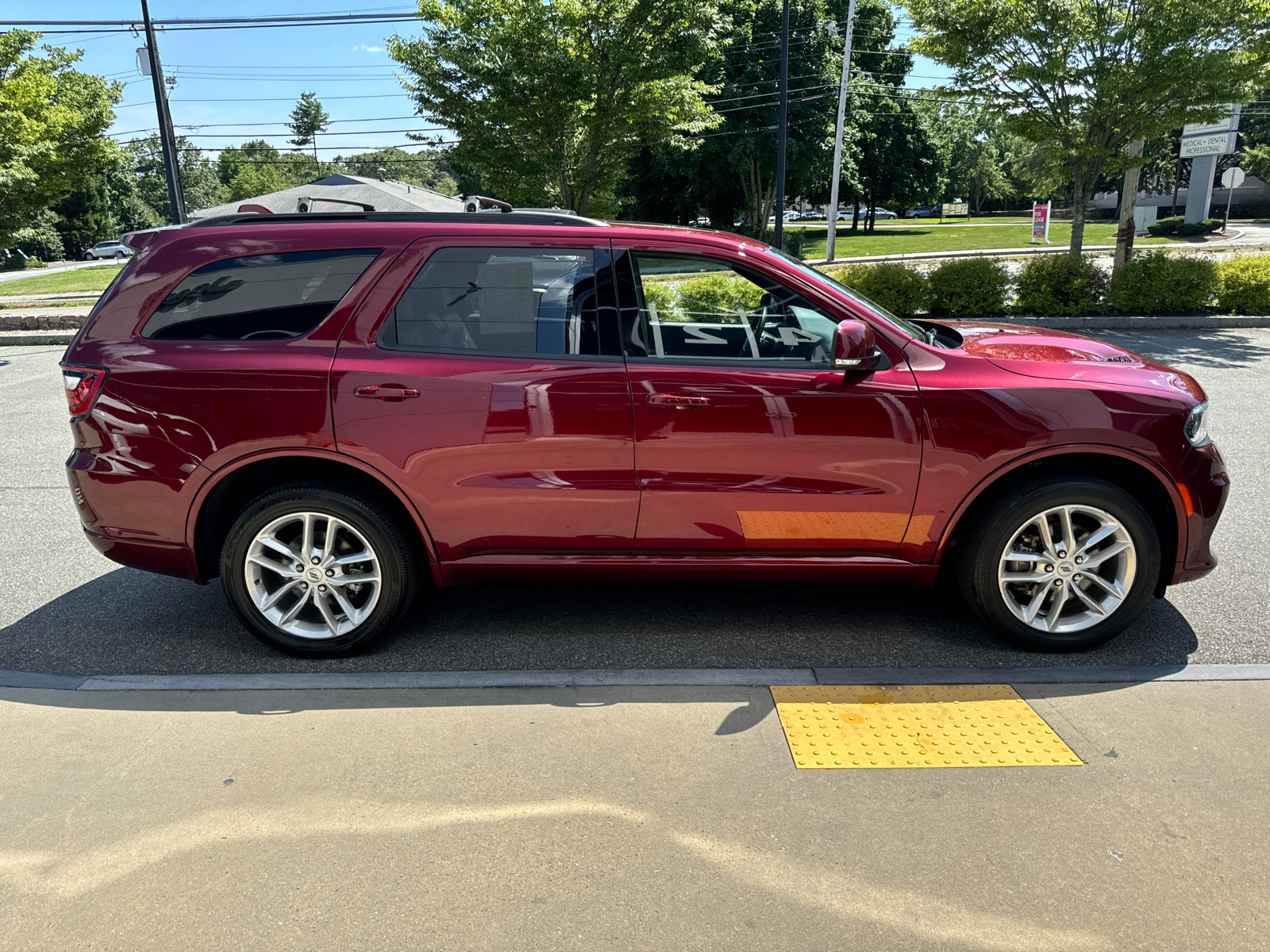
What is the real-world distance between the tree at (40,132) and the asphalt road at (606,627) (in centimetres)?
1373

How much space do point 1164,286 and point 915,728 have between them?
13.0 metres

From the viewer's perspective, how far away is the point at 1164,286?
542 inches

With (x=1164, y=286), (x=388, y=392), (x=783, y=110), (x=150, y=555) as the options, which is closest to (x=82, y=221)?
(x=783, y=110)

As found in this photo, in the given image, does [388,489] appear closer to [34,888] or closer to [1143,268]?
[34,888]

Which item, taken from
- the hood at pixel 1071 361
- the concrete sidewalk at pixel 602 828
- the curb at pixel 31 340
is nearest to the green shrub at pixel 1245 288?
the hood at pixel 1071 361

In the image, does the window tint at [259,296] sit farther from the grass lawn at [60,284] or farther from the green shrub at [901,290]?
the grass lawn at [60,284]

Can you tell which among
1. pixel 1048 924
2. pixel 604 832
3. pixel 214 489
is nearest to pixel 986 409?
pixel 1048 924

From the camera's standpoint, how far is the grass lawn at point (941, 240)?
1532 inches

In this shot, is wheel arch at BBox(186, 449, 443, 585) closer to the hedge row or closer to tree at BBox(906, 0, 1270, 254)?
the hedge row

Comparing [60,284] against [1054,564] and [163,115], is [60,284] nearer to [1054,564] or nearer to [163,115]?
[163,115]

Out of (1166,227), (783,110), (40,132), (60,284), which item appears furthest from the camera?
(1166,227)

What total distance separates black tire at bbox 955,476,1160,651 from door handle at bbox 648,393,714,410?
1.30 metres

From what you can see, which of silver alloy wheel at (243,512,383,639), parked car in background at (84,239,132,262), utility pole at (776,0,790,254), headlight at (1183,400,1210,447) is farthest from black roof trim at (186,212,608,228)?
parked car in background at (84,239,132,262)

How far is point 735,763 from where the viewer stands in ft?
10.4
